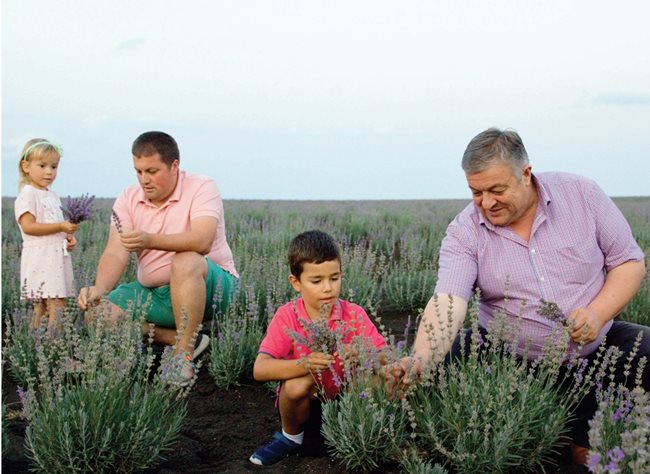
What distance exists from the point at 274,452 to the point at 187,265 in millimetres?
1645

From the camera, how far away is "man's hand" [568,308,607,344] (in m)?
3.52

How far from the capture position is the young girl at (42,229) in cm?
578

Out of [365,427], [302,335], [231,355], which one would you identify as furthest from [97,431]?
[231,355]

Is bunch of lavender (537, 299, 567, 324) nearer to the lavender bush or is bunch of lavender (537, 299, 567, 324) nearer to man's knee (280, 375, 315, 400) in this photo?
man's knee (280, 375, 315, 400)

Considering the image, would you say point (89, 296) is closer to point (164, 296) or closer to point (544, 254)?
point (164, 296)

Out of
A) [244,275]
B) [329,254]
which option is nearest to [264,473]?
[329,254]

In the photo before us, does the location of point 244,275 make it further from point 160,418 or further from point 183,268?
point 160,418

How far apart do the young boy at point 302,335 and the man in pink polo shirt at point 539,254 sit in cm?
47

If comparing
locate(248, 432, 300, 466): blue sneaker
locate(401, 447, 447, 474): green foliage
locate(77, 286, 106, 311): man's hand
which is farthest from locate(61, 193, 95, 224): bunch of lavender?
locate(401, 447, 447, 474): green foliage

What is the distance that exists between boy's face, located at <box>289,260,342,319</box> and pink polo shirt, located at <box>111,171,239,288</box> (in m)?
1.70

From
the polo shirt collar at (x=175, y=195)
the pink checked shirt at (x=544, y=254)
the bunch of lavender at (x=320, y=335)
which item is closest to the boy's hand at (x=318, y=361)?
the bunch of lavender at (x=320, y=335)

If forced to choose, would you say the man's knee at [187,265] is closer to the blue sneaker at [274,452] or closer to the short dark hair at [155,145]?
the short dark hair at [155,145]

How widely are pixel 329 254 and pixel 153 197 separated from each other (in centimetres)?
203

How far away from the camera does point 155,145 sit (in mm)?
4984
